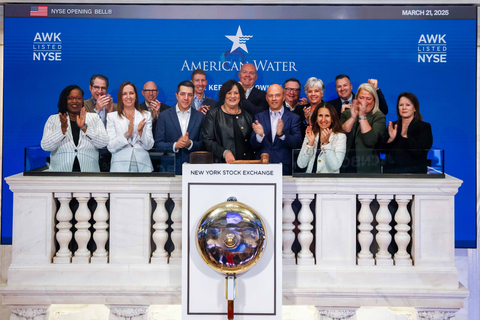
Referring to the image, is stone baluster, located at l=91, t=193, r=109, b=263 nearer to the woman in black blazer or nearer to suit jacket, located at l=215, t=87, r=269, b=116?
Answer: suit jacket, located at l=215, t=87, r=269, b=116

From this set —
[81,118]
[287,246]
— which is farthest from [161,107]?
[287,246]

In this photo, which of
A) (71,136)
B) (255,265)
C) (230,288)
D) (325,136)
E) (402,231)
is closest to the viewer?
(230,288)

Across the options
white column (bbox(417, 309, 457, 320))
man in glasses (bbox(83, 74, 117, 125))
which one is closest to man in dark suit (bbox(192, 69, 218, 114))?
man in glasses (bbox(83, 74, 117, 125))

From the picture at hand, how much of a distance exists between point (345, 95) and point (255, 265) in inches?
103

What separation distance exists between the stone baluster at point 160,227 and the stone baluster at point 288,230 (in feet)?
2.81

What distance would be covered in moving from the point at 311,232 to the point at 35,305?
210 centimetres

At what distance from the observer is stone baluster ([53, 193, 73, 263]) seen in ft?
9.89

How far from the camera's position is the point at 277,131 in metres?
4.66

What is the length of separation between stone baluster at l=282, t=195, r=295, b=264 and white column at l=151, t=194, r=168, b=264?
0.86 meters

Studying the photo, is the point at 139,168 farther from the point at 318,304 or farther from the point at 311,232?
the point at 318,304

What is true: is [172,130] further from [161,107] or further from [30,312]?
[30,312]

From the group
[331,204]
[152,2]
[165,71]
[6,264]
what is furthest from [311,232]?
[6,264]

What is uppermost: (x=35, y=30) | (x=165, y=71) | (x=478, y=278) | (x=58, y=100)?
(x=35, y=30)

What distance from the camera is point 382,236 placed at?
118 inches
